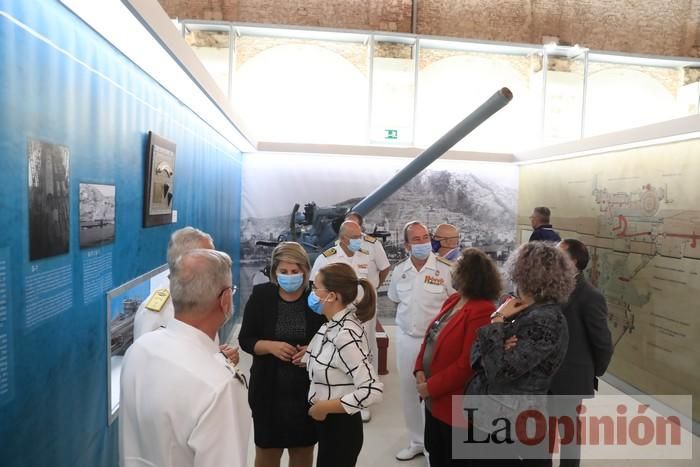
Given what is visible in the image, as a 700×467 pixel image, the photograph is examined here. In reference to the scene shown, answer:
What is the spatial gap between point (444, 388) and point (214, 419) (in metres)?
1.65

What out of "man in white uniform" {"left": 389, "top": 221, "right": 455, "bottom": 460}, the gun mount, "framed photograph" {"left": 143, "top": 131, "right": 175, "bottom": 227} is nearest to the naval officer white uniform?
"man in white uniform" {"left": 389, "top": 221, "right": 455, "bottom": 460}

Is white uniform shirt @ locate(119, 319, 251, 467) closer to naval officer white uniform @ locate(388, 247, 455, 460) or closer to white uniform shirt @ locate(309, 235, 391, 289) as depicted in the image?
naval officer white uniform @ locate(388, 247, 455, 460)

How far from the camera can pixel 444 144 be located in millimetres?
5449

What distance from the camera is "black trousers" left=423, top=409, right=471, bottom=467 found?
2.76m

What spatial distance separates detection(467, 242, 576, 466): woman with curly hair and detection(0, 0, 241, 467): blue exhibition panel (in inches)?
77.4

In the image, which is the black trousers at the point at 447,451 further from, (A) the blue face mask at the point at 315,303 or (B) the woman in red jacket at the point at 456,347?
(A) the blue face mask at the point at 315,303

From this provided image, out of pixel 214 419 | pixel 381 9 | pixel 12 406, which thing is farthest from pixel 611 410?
pixel 381 9

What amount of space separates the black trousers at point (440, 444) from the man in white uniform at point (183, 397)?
1.60 meters

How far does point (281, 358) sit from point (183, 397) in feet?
4.02

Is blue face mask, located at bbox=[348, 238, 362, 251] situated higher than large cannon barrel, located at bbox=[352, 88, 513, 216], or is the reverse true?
large cannon barrel, located at bbox=[352, 88, 513, 216]

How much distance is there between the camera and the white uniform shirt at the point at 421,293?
4.07 metres

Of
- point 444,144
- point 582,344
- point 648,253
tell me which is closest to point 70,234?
point 582,344

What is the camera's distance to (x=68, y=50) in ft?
7.02

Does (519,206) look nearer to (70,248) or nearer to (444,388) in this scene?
(444,388)
